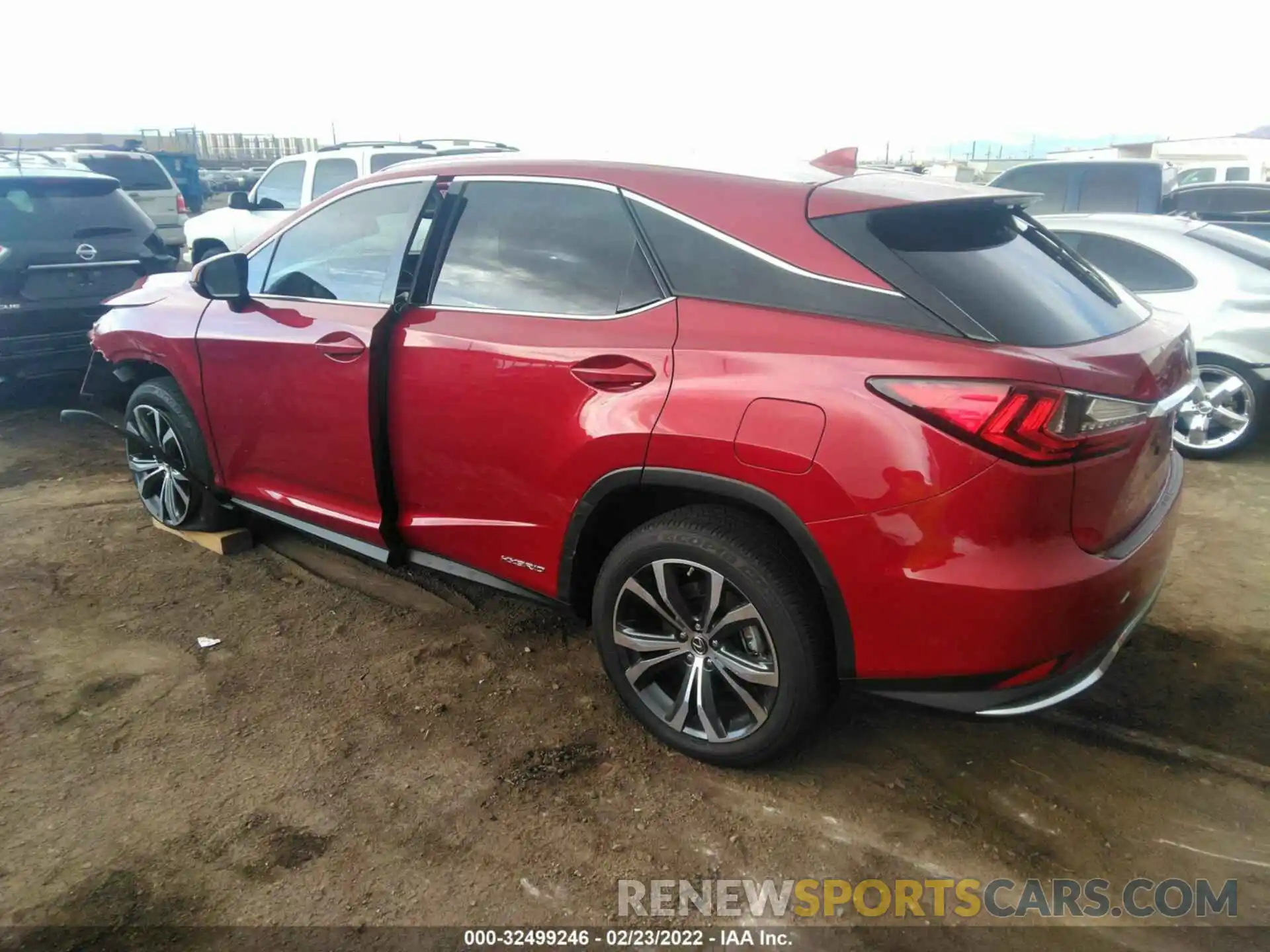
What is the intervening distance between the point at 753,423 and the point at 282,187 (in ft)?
29.9

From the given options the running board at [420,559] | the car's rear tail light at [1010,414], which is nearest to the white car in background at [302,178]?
the running board at [420,559]

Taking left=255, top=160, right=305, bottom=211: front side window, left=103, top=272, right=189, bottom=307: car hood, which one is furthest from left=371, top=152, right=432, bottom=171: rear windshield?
left=103, top=272, right=189, bottom=307: car hood

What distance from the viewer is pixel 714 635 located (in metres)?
2.64

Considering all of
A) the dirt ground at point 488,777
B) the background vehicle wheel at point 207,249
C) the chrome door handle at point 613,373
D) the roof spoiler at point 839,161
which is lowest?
the dirt ground at point 488,777

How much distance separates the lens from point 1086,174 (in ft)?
30.8

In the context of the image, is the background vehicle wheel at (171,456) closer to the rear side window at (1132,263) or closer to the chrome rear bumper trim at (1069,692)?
the chrome rear bumper trim at (1069,692)

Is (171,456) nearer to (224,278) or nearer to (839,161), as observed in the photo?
(224,278)

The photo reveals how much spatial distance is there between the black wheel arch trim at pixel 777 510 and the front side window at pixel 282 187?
321 inches

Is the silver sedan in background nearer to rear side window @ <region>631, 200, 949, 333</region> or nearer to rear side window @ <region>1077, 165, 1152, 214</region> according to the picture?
rear side window @ <region>1077, 165, 1152, 214</region>

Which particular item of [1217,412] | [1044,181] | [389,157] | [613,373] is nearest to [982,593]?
[613,373]

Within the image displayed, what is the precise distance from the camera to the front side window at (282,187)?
9.66 metres

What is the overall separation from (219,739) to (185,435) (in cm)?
173

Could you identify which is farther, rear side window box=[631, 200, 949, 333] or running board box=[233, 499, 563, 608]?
running board box=[233, 499, 563, 608]

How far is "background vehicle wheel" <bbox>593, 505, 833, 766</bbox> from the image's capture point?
2475 millimetres
